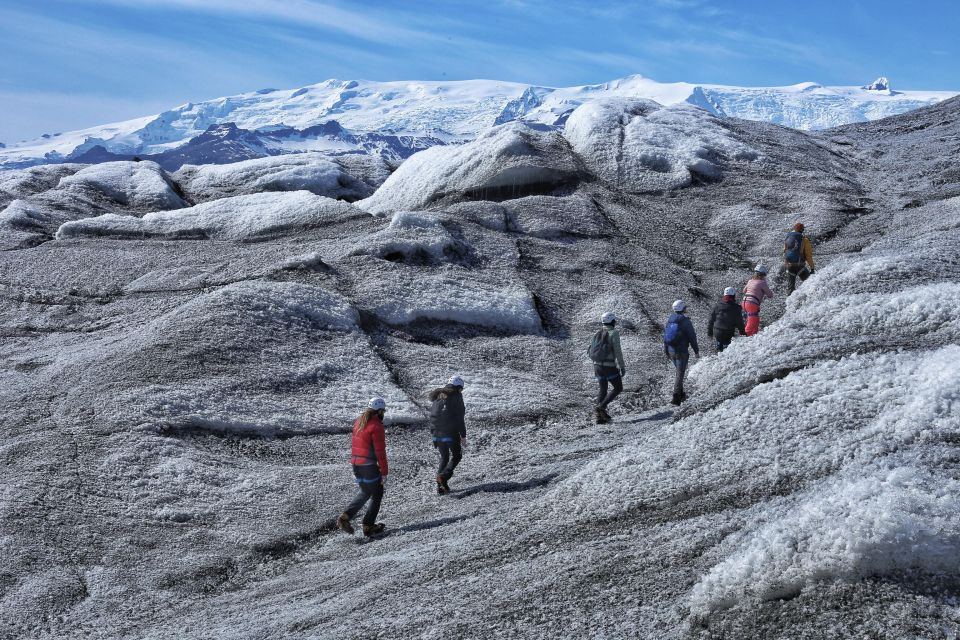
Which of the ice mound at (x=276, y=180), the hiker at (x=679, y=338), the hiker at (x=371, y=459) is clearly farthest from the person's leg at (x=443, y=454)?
the ice mound at (x=276, y=180)

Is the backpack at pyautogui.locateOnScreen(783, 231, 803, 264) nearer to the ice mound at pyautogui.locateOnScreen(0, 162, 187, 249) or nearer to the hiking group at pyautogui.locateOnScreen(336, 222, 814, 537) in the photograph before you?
the hiking group at pyautogui.locateOnScreen(336, 222, 814, 537)

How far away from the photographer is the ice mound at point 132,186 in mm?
47250

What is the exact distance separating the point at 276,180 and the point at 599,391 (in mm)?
35634

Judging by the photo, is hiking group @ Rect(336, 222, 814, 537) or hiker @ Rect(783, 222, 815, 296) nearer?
hiking group @ Rect(336, 222, 814, 537)

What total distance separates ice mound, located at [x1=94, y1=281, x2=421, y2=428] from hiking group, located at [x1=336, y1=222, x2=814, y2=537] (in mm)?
2930

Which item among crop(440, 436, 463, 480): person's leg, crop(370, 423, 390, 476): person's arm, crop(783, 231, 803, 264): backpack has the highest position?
crop(783, 231, 803, 264): backpack

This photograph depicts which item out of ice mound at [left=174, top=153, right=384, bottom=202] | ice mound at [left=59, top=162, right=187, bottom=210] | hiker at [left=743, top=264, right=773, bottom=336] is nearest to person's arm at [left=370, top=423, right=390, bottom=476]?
hiker at [left=743, top=264, right=773, bottom=336]

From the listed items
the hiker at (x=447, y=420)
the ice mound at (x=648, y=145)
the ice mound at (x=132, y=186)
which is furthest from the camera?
the ice mound at (x=132, y=186)

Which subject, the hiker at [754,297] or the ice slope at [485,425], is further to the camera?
the hiker at [754,297]

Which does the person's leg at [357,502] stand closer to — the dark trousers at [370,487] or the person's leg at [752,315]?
the dark trousers at [370,487]

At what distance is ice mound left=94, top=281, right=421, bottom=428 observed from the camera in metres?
20.2

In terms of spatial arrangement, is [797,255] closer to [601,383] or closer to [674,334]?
[674,334]

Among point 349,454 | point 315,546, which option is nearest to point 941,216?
point 349,454

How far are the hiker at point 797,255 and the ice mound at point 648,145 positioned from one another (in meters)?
14.7
